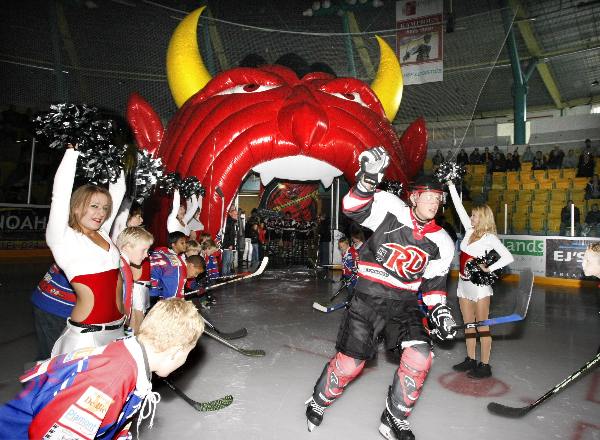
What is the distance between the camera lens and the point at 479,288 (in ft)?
11.7

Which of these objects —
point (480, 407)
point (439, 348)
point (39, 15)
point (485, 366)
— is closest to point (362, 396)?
point (480, 407)

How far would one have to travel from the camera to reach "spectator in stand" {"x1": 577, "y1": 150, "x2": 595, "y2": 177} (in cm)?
1323

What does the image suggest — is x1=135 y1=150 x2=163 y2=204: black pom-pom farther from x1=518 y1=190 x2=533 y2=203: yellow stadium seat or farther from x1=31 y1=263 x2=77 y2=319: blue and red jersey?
x1=518 y1=190 x2=533 y2=203: yellow stadium seat

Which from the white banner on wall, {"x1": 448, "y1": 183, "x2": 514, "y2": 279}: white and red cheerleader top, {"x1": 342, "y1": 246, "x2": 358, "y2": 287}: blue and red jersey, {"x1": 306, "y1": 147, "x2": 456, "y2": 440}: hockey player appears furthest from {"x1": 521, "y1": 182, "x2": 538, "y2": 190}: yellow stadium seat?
{"x1": 306, "y1": 147, "x2": 456, "y2": 440}: hockey player

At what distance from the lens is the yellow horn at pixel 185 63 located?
8289mm

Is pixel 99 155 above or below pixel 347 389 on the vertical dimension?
above

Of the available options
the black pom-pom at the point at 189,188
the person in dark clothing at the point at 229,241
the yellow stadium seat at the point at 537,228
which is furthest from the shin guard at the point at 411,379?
the yellow stadium seat at the point at 537,228

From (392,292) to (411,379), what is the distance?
1.67ft

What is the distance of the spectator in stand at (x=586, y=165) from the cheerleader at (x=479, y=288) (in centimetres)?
1204

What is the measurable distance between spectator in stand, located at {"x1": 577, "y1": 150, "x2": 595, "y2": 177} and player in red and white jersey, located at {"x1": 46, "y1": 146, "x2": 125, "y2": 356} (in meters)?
14.9

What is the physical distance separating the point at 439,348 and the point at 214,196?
4.57m

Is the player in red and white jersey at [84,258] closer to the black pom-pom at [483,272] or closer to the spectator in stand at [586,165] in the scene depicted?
the black pom-pom at [483,272]

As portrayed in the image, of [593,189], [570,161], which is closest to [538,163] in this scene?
[570,161]

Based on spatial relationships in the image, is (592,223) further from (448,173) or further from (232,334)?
(232,334)
